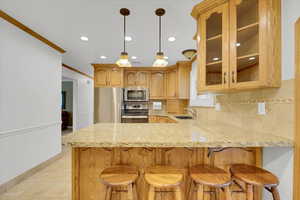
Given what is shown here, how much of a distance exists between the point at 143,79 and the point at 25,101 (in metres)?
2.74

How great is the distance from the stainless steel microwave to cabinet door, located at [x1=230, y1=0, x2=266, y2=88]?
2.92 m

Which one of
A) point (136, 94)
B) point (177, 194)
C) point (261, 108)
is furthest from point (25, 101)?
point (261, 108)

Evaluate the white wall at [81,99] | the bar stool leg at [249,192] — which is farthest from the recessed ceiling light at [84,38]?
the bar stool leg at [249,192]

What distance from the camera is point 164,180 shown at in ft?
3.37

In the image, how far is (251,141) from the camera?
3.43ft

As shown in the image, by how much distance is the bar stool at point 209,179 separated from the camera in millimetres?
1014

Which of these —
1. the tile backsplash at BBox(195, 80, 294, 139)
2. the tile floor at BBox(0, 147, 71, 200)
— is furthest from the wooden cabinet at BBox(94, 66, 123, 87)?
the tile backsplash at BBox(195, 80, 294, 139)

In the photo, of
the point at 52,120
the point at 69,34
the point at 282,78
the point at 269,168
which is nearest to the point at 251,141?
the point at 269,168

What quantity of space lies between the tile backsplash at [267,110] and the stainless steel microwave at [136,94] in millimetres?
2361

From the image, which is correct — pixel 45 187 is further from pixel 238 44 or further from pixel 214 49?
pixel 238 44

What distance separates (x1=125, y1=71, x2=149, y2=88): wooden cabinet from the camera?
4164mm

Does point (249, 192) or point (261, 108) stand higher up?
point (261, 108)

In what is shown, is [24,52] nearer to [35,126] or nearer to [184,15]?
[35,126]

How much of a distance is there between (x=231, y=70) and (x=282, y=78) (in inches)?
15.1
